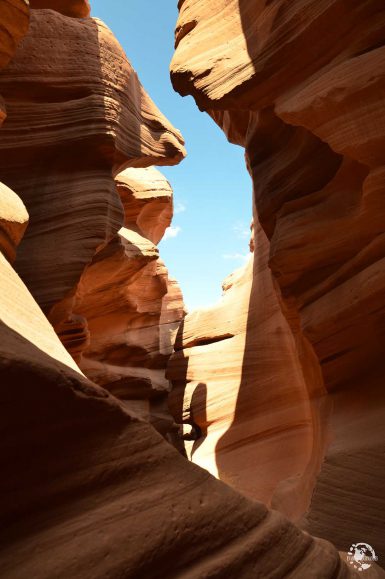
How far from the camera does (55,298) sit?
7176mm

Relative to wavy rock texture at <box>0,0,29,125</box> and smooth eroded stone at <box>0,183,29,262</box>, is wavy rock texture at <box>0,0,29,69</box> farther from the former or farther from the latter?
smooth eroded stone at <box>0,183,29,262</box>

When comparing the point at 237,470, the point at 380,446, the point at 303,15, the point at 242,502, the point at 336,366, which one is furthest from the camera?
the point at 237,470

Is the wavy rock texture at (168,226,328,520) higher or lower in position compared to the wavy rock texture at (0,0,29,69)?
lower

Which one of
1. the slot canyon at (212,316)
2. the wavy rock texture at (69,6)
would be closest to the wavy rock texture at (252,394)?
the slot canyon at (212,316)

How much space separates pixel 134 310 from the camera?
12250 millimetres

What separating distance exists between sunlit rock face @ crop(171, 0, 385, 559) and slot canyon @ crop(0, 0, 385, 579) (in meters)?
0.02

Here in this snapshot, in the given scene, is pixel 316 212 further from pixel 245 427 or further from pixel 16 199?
pixel 245 427

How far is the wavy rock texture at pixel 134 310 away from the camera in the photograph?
35.3ft

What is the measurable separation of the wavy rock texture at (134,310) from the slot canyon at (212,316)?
4.5 inches

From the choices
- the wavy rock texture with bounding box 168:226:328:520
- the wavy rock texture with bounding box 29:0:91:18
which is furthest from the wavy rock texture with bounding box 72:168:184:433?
the wavy rock texture with bounding box 29:0:91:18

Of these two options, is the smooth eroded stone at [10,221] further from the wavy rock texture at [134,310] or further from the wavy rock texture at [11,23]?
the wavy rock texture at [134,310]

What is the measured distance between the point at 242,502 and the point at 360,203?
3509 mm

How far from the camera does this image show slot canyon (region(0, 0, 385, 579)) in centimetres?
250

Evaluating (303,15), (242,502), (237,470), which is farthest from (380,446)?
(303,15)
